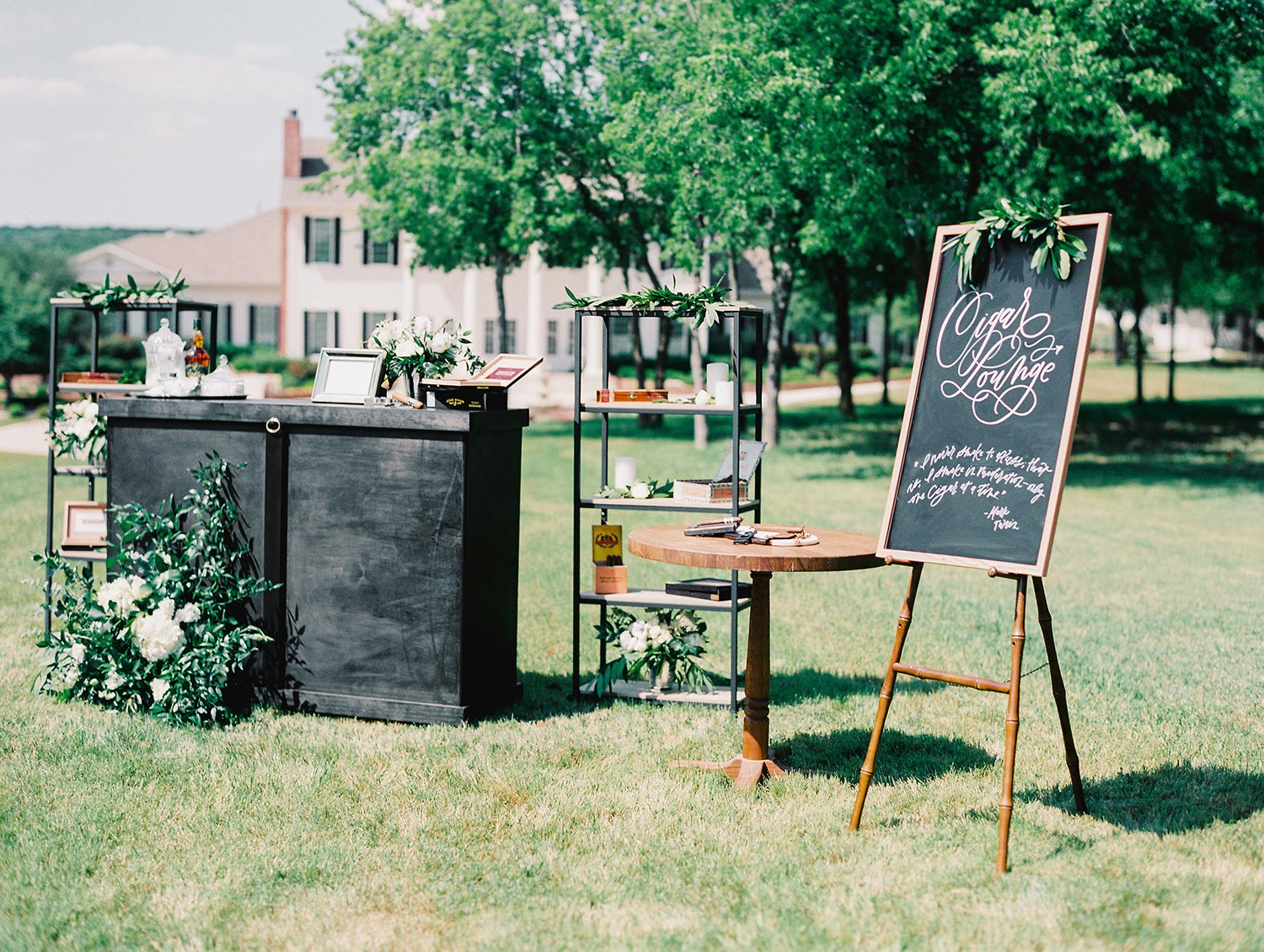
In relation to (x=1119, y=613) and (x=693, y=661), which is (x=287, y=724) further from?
(x=1119, y=613)

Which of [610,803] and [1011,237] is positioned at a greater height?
[1011,237]

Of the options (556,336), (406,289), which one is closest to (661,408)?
→ (406,289)

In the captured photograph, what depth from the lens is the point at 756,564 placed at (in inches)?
202

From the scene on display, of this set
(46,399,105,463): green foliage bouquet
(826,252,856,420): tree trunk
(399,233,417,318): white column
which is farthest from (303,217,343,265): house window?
(46,399,105,463): green foliage bouquet

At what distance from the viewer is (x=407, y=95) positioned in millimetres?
25812

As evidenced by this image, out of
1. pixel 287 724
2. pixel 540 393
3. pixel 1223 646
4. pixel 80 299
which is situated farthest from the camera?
pixel 540 393

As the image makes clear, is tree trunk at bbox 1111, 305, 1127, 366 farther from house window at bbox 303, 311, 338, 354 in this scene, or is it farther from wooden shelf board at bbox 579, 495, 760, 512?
wooden shelf board at bbox 579, 495, 760, 512

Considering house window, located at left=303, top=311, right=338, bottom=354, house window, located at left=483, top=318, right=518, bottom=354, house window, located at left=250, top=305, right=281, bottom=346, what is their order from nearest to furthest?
house window, located at left=303, top=311, right=338, bottom=354, house window, located at left=483, top=318, right=518, bottom=354, house window, located at left=250, top=305, right=281, bottom=346

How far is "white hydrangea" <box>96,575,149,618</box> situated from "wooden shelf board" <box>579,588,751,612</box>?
2.16m

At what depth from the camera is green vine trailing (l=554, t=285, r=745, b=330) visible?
6.61m

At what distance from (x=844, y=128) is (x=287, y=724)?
1280 cm

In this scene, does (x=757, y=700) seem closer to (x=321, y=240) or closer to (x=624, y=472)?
(x=624, y=472)

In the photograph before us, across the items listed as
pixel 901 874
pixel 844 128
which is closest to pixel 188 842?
pixel 901 874

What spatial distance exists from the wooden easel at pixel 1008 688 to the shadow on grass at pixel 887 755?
0.62 meters
